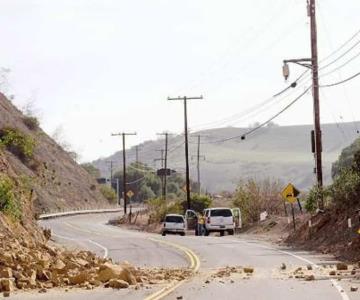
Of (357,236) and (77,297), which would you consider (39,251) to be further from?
(357,236)

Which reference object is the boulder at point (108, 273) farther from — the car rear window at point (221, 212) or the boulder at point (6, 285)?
the car rear window at point (221, 212)

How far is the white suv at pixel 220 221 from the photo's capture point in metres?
52.1

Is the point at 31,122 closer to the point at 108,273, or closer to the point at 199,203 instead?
the point at 199,203

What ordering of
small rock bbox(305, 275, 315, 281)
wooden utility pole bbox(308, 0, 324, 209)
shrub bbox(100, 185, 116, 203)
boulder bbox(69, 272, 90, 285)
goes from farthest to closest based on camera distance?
shrub bbox(100, 185, 116, 203) < wooden utility pole bbox(308, 0, 324, 209) < small rock bbox(305, 275, 315, 281) < boulder bbox(69, 272, 90, 285)

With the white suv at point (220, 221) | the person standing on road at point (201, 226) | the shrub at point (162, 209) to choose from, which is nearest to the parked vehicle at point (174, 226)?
the person standing on road at point (201, 226)

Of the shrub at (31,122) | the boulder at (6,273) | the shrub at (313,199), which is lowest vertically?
the boulder at (6,273)

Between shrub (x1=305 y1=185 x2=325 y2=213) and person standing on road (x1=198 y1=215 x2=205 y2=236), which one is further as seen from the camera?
person standing on road (x1=198 y1=215 x2=205 y2=236)

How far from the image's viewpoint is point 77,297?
15906mm

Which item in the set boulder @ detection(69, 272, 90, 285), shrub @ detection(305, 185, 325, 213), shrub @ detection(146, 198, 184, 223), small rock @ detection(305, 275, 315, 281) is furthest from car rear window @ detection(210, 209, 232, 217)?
boulder @ detection(69, 272, 90, 285)

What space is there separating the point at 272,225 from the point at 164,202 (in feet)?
95.2

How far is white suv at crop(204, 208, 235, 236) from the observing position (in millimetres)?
52094

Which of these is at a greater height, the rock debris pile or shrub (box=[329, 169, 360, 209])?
shrub (box=[329, 169, 360, 209])

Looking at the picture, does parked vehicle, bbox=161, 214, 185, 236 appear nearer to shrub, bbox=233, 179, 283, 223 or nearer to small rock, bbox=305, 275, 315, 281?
shrub, bbox=233, 179, 283, 223

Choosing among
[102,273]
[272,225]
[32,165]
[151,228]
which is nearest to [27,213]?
[102,273]
